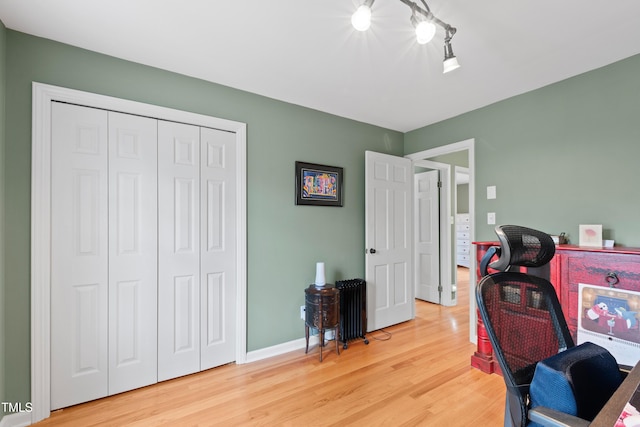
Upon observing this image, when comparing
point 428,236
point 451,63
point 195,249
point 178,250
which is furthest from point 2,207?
point 428,236

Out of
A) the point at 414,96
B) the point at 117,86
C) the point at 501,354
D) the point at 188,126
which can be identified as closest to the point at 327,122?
the point at 414,96

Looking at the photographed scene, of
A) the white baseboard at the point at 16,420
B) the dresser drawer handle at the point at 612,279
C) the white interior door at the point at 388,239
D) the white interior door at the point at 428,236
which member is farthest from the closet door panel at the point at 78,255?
the white interior door at the point at 428,236

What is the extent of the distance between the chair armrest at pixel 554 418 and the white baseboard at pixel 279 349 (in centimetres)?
230

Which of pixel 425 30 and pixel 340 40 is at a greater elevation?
pixel 340 40

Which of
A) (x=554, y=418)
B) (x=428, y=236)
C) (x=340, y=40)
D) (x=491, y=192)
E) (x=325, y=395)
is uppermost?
(x=340, y=40)

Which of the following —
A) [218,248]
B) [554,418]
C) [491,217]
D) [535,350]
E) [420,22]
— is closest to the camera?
[554,418]

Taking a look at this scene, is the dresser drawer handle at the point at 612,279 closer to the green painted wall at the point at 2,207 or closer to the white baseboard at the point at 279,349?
the white baseboard at the point at 279,349

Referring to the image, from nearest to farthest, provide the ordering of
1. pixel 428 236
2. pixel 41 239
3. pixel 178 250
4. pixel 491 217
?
pixel 41 239 < pixel 178 250 < pixel 491 217 < pixel 428 236

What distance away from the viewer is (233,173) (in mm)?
2631

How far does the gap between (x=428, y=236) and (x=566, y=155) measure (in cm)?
224

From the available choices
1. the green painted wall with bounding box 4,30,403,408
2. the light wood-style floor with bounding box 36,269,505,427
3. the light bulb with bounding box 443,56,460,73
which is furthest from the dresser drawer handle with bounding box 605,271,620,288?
the green painted wall with bounding box 4,30,403,408

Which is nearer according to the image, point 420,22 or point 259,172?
point 420,22

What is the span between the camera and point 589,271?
200 centimetres

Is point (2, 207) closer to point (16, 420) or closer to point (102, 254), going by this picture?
point (102, 254)
